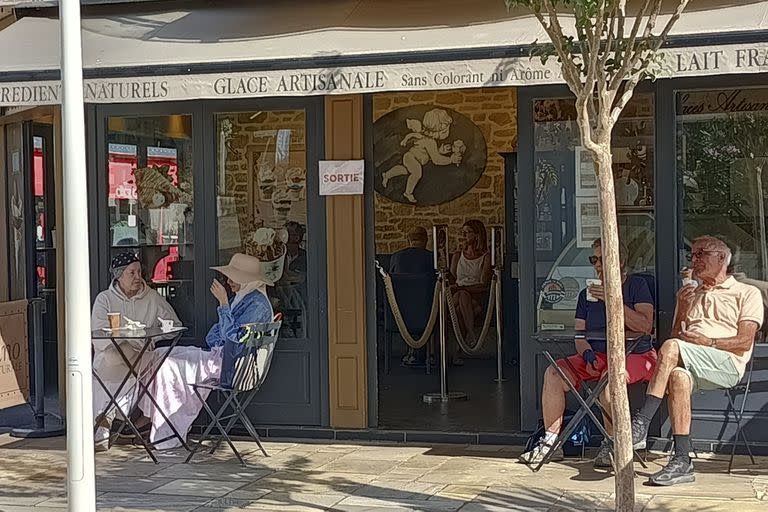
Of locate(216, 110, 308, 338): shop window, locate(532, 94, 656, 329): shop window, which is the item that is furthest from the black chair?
locate(532, 94, 656, 329): shop window

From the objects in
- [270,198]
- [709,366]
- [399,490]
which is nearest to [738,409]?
[709,366]

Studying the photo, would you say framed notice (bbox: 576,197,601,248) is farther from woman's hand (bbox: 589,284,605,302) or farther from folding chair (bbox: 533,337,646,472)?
folding chair (bbox: 533,337,646,472)

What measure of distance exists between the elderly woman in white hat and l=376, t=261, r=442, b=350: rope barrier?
2.55m

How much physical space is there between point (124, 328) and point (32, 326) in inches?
63.1

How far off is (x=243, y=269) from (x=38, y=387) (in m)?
1.85

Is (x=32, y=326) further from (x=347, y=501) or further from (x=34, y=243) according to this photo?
(x=347, y=501)

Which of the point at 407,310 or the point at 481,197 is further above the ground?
the point at 481,197

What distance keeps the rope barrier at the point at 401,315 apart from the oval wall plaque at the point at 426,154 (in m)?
1.83

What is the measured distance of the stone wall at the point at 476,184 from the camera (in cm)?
1186

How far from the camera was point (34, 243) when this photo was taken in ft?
33.2

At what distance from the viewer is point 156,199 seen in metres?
8.46

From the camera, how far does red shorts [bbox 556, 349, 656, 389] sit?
6914 millimetres

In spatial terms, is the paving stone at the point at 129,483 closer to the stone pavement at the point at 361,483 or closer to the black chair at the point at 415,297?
the stone pavement at the point at 361,483

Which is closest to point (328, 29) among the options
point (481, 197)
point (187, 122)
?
point (187, 122)
